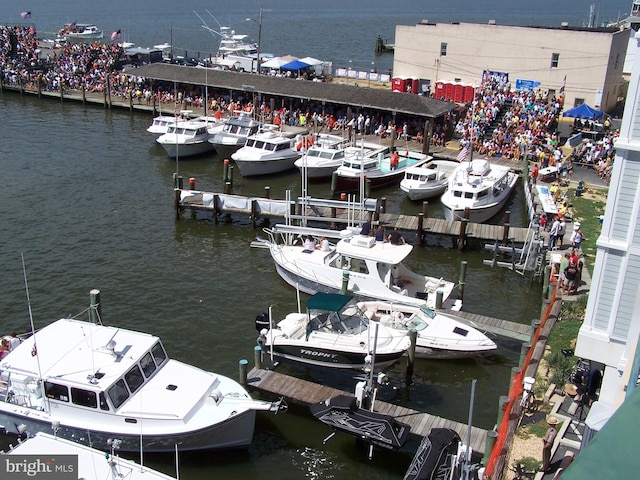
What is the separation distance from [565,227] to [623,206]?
1455 cm

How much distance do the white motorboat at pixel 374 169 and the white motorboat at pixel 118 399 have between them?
23.3 metres

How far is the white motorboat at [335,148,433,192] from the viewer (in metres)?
41.4

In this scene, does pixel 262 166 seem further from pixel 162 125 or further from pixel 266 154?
pixel 162 125

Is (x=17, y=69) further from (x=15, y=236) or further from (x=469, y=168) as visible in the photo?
(x=469, y=168)

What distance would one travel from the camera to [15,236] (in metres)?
34.4

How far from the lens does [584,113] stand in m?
47.2

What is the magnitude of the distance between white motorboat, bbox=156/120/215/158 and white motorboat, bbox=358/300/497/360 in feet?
90.8

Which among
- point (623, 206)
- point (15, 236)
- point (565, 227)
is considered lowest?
point (15, 236)

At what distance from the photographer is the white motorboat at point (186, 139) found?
48.0 m

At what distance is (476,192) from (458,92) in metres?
22.3

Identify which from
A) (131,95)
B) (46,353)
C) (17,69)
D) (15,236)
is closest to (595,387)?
(46,353)

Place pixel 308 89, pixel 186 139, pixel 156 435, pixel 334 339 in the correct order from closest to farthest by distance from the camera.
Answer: pixel 156 435, pixel 334 339, pixel 186 139, pixel 308 89

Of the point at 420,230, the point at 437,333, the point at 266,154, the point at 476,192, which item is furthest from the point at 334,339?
the point at 266,154

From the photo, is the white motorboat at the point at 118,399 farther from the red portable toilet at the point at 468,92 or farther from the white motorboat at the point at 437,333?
the red portable toilet at the point at 468,92
